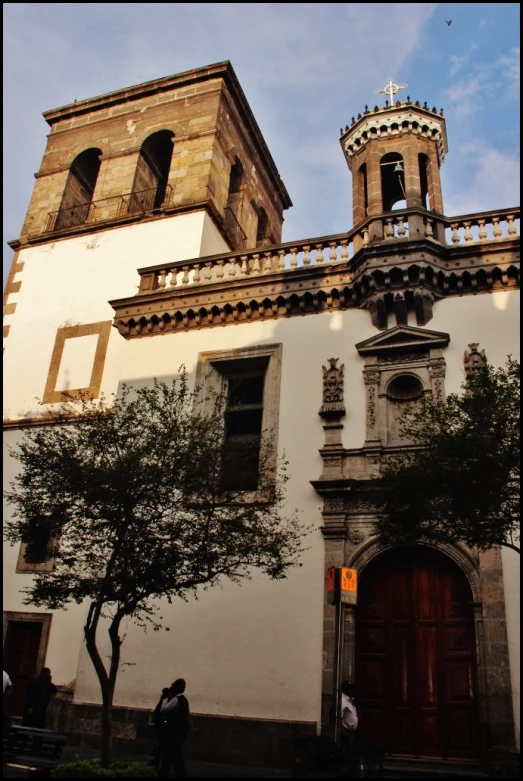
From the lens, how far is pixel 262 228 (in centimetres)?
2706

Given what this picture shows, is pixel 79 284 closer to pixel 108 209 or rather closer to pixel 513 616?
pixel 108 209

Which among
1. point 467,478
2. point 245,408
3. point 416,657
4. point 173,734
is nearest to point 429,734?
point 416,657

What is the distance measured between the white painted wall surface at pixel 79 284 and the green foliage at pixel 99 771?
11505 mm

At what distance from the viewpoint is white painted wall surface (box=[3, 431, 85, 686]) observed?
14.8 meters

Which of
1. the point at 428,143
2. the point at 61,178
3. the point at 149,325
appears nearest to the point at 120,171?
the point at 61,178

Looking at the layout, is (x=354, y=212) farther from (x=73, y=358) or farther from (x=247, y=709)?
(x=247, y=709)

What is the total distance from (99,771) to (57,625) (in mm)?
7193

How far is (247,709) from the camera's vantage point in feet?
39.8

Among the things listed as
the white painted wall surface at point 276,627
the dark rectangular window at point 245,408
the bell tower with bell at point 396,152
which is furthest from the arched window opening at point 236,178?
the white painted wall surface at point 276,627

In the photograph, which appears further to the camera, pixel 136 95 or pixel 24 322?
pixel 136 95

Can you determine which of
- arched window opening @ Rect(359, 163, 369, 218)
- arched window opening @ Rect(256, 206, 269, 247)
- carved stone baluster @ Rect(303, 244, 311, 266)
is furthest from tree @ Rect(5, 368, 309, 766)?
arched window opening @ Rect(256, 206, 269, 247)

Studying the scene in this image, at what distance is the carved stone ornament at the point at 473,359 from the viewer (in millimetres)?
13578

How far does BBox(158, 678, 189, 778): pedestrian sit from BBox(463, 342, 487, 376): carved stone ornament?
8.29 m

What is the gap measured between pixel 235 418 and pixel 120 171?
12.1 m
